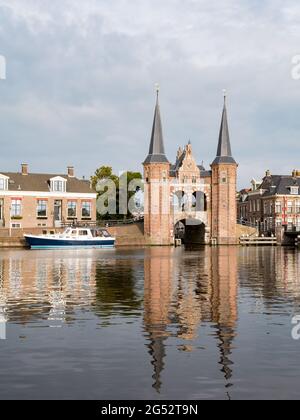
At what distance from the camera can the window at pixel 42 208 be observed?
86.6 metres

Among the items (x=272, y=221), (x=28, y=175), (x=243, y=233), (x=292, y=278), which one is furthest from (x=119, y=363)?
(x=272, y=221)

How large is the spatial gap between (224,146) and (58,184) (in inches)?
1013

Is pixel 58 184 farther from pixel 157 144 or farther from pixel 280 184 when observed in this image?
pixel 280 184

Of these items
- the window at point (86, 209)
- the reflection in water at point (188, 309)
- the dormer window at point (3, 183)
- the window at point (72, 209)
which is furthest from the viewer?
the window at point (86, 209)

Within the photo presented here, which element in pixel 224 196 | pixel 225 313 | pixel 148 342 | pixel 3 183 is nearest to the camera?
pixel 148 342

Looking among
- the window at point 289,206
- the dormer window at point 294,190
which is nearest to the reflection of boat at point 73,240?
the window at point 289,206

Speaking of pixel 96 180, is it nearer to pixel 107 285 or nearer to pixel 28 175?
pixel 28 175

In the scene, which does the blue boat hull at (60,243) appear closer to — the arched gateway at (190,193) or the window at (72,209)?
the window at (72,209)

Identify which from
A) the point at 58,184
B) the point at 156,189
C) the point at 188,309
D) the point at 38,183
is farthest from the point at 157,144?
the point at 188,309

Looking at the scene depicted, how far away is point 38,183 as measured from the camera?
87.6 metres

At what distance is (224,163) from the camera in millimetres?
91500

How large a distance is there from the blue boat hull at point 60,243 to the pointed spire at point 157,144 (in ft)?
60.2

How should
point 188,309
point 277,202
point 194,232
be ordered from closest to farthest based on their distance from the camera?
point 188,309
point 194,232
point 277,202

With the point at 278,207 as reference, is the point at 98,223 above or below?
below
